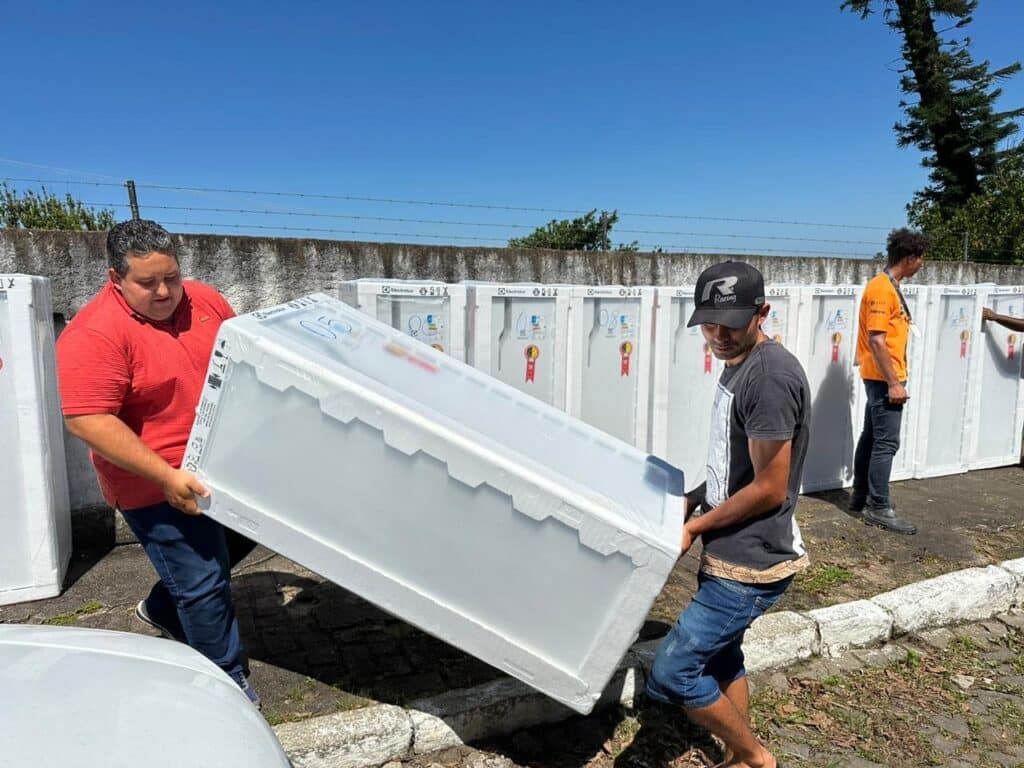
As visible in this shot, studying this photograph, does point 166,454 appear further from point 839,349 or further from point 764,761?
point 839,349

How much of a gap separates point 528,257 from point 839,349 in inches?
105

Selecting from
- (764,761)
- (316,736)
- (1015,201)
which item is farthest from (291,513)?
(1015,201)

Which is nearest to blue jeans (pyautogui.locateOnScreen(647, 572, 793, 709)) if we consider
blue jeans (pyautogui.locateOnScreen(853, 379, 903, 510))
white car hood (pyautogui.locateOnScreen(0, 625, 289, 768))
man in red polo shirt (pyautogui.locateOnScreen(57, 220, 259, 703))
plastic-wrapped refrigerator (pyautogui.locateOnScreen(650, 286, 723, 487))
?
white car hood (pyautogui.locateOnScreen(0, 625, 289, 768))

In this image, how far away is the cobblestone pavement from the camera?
2.63m

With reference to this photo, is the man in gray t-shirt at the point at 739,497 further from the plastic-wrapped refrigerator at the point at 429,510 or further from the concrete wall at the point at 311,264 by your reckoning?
the concrete wall at the point at 311,264

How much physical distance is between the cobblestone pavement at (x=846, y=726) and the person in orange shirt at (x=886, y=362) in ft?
4.95

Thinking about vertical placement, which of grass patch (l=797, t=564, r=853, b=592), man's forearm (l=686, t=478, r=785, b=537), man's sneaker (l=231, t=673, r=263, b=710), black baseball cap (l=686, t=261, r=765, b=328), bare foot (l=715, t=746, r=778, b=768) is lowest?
grass patch (l=797, t=564, r=853, b=592)

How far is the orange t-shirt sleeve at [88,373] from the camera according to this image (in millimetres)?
2174

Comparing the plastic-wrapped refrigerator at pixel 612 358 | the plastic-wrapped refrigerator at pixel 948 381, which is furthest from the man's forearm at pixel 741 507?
the plastic-wrapped refrigerator at pixel 948 381

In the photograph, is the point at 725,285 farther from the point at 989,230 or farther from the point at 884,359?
the point at 989,230

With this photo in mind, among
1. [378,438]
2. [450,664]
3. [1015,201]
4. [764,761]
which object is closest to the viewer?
[378,438]

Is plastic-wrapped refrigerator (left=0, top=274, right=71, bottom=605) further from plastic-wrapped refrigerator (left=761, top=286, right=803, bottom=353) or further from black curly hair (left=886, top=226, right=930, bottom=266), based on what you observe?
black curly hair (left=886, top=226, right=930, bottom=266)

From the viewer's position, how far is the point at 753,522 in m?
2.18

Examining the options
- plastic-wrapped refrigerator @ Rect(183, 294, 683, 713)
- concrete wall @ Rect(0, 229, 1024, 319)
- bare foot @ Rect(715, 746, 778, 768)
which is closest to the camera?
plastic-wrapped refrigerator @ Rect(183, 294, 683, 713)
